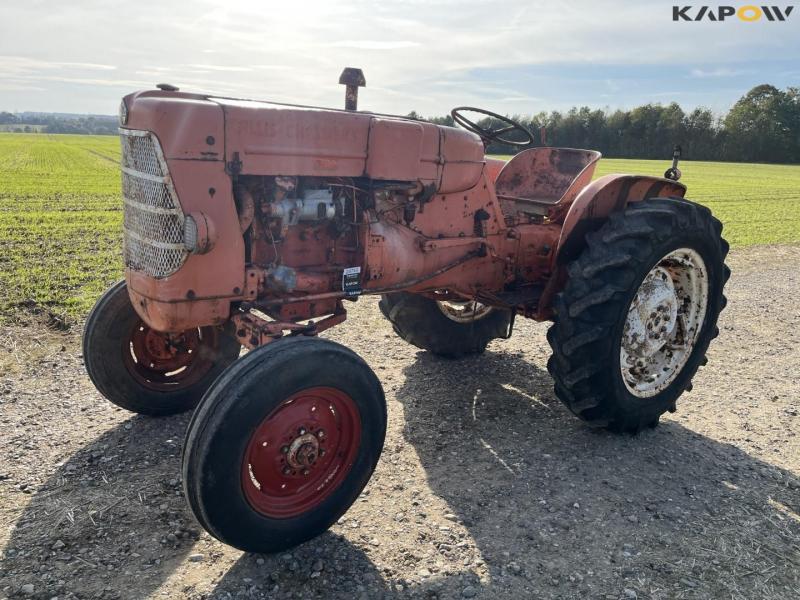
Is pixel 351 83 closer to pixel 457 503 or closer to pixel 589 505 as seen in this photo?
pixel 457 503

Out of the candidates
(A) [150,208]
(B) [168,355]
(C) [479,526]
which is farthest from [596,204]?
(B) [168,355]

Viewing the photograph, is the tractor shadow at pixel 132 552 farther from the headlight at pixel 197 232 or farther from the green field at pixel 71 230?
the green field at pixel 71 230

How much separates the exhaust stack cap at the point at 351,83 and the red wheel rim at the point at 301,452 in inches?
64.3

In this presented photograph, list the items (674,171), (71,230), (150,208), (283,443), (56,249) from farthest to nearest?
(71,230), (56,249), (674,171), (150,208), (283,443)

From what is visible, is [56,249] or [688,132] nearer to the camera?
[56,249]

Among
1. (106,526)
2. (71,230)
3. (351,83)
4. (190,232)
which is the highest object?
(351,83)

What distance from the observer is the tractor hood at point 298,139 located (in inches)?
107

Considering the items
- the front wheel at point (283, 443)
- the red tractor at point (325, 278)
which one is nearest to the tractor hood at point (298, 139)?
the red tractor at point (325, 278)

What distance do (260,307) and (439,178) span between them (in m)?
1.26

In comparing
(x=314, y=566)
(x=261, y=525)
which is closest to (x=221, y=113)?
(x=261, y=525)

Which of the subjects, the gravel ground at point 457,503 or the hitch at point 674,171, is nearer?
the gravel ground at point 457,503

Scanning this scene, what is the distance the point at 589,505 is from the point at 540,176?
276 centimetres

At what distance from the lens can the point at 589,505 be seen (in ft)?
10.6

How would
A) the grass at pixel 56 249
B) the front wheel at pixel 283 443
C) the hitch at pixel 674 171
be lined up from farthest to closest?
the grass at pixel 56 249 < the hitch at pixel 674 171 < the front wheel at pixel 283 443
